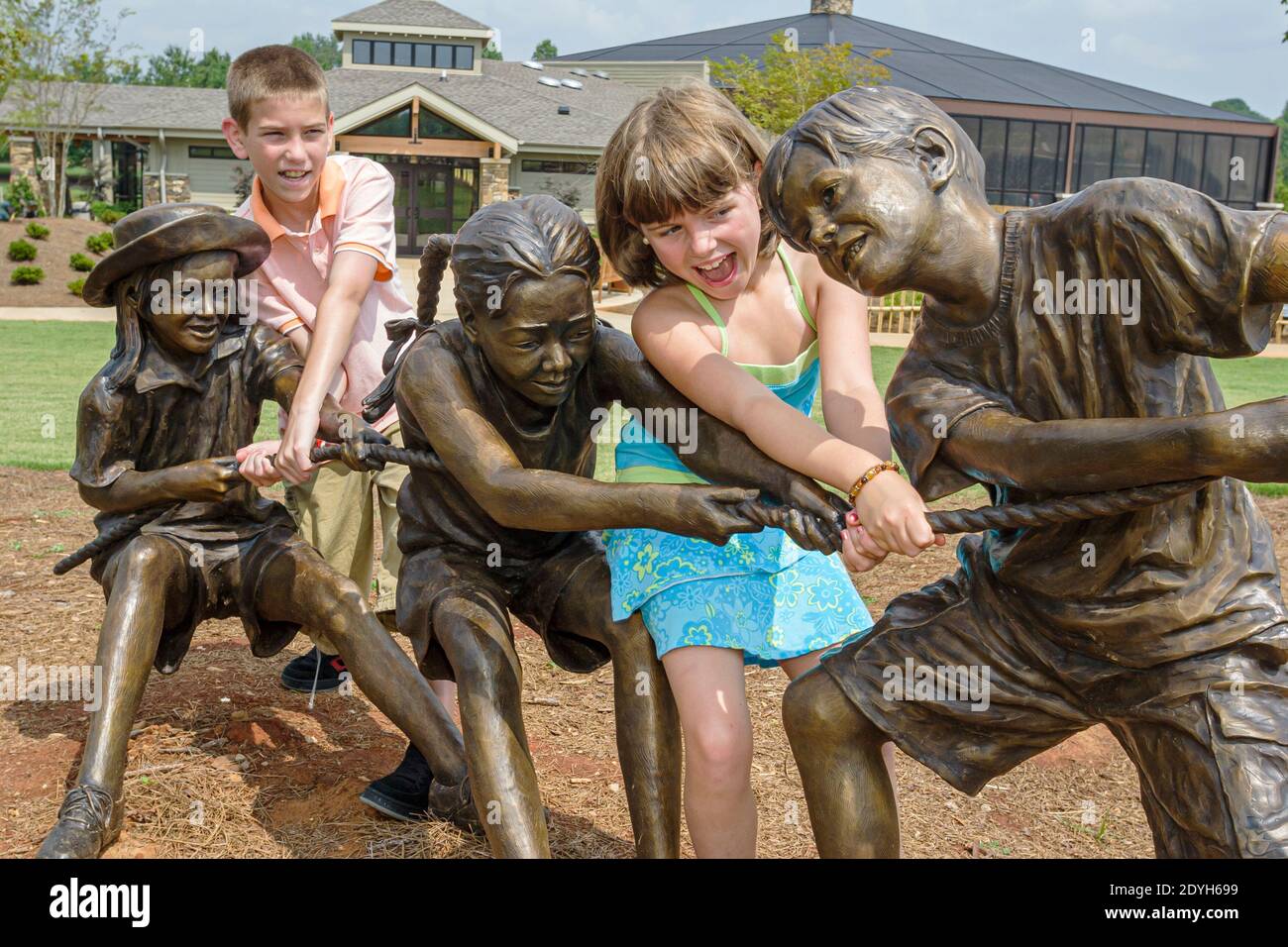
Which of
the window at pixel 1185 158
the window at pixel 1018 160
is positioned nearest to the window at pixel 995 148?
the window at pixel 1018 160

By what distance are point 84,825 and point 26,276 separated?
24.7 meters

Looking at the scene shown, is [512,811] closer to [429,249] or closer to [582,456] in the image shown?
[582,456]

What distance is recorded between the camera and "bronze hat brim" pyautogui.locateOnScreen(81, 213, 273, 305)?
399 centimetres

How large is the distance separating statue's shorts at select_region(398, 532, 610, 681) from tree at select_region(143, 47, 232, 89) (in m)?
93.0

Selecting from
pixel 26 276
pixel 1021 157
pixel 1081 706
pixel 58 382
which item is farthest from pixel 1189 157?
pixel 1081 706

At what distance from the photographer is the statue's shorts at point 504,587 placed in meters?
3.52

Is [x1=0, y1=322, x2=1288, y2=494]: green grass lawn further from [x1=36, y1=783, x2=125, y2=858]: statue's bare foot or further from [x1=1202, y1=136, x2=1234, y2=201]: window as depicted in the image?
[x1=1202, y1=136, x2=1234, y2=201]: window

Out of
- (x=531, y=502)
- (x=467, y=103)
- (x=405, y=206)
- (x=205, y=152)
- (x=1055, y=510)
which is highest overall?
(x=467, y=103)

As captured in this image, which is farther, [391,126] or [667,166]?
[391,126]

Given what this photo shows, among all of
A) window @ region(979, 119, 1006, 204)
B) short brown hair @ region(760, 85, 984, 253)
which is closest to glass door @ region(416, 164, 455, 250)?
window @ region(979, 119, 1006, 204)

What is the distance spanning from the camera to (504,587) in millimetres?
3623

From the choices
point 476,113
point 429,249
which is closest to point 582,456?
point 429,249

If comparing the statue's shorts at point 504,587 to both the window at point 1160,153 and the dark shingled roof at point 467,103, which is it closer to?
the dark shingled roof at point 467,103

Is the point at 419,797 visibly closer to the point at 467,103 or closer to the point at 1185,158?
the point at 467,103
